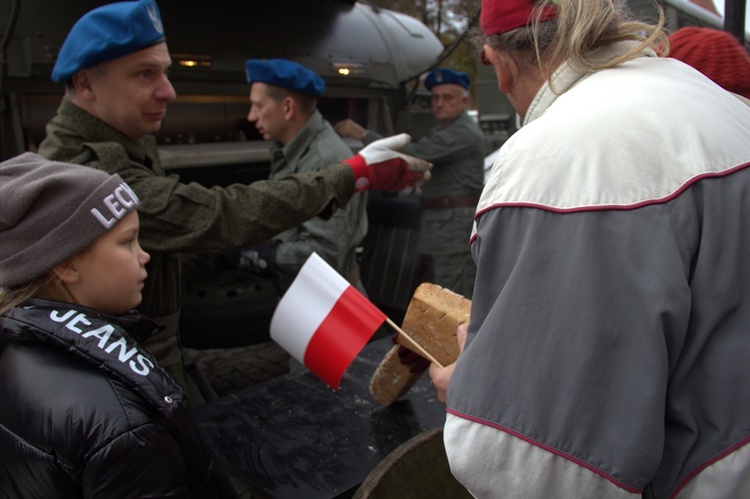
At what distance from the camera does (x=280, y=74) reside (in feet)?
9.76

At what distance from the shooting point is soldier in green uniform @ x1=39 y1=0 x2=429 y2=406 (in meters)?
1.86

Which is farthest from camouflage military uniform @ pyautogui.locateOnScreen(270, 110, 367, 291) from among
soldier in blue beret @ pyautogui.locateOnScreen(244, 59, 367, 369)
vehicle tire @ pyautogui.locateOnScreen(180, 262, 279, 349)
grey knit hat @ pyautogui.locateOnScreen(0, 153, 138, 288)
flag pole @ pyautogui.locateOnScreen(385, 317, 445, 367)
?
grey knit hat @ pyautogui.locateOnScreen(0, 153, 138, 288)

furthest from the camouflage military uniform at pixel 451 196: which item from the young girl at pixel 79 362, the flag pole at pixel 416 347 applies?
the young girl at pixel 79 362

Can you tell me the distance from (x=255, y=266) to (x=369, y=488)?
1.88 metres

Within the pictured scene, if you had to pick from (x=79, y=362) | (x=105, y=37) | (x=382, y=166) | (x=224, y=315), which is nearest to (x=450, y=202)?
(x=224, y=315)

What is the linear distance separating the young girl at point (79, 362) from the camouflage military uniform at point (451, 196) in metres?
3.03

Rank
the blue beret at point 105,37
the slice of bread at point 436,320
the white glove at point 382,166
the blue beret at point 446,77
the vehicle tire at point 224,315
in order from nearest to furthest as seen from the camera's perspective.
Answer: the slice of bread at point 436,320 < the blue beret at point 105,37 < the white glove at point 382,166 < the vehicle tire at point 224,315 < the blue beret at point 446,77

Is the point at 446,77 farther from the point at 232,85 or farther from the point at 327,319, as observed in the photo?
the point at 327,319

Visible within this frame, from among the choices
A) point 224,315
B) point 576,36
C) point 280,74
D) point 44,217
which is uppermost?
point 576,36

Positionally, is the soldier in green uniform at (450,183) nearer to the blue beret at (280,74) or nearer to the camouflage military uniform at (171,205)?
the blue beret at (280,74)

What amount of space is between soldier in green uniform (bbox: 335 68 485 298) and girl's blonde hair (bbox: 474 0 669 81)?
10.1 ft

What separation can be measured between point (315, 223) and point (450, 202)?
155 centimetres

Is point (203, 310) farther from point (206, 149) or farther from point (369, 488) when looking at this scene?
point (369, 488)

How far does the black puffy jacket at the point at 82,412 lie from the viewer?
105 cm
